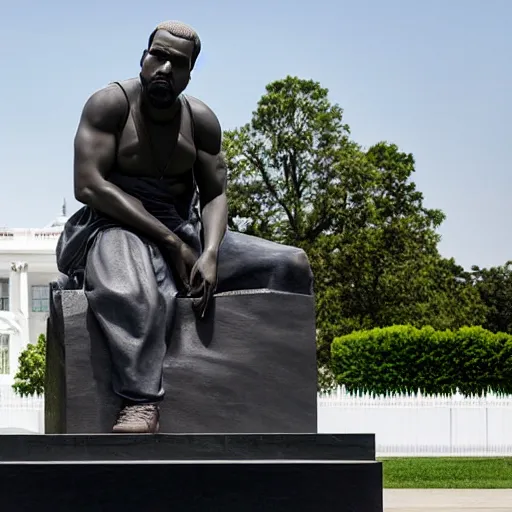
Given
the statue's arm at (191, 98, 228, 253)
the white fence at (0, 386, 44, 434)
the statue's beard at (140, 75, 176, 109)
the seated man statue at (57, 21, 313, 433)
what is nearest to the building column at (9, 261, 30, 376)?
the white fence at (0, 386, 44, 434)

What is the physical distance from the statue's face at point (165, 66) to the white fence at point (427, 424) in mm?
18127

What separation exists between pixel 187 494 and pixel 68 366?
0.94 metres

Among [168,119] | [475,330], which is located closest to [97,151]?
[168,119]

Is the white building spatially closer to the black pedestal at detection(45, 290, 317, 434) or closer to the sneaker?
the black pedestal at detection(45, 290, 317, 434)

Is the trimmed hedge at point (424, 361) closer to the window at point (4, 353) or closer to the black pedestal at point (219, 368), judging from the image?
the black pedestal at point (219, 368)

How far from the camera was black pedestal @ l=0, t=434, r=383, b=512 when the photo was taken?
5.89 metres

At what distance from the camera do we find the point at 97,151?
6.74m

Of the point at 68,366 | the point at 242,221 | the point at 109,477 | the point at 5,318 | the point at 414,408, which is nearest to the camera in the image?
the point at 109,477

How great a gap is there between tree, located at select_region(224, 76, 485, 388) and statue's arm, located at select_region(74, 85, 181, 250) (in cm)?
2672

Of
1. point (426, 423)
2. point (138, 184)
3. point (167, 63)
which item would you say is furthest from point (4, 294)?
point (167, 63)

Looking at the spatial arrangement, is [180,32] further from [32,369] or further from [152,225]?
[32,369]

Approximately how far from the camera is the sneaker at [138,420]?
618 centimetres

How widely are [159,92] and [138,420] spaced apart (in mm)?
1601

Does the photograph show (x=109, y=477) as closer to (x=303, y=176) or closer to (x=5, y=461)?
(x=5, y=461)
